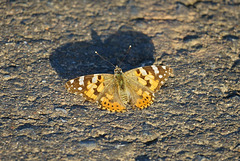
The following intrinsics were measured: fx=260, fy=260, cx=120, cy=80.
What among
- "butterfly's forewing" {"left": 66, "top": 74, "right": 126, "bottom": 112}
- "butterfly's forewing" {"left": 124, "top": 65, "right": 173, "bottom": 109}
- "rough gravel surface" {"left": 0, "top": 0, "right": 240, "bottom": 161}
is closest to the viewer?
"rough gravel surface" {"left": 0, "top": 0, "right": 240, "bottom": 161}

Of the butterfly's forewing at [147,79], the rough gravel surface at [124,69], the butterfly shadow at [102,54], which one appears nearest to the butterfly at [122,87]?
the butterfly's forewing at [147,79]

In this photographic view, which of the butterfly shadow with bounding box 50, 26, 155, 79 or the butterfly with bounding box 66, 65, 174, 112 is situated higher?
the butterfly shadow with bounding box 50, 26, 155, 79

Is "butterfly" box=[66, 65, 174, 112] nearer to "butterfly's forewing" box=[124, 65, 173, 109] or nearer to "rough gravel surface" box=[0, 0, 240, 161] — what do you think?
"butterfly's forewing" box=[124, 65, 173, 109]

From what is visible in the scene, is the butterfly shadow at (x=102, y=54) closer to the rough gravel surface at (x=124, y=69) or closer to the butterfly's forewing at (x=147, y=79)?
the rough gravel surface at (x=124, y=69)

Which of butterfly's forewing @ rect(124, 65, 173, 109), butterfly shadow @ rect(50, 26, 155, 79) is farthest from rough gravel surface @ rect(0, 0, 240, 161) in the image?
butterfly's forewing @ rect(124, 65, 173, 109)

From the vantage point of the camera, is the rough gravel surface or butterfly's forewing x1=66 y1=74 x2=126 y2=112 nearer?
the rough gravel surface

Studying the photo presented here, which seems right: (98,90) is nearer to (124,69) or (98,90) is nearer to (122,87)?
(122,87)
